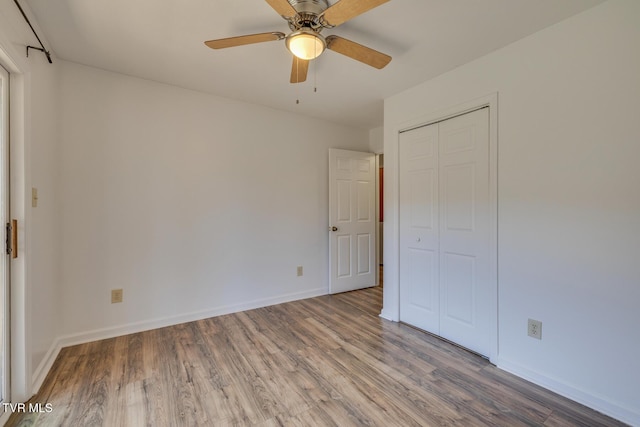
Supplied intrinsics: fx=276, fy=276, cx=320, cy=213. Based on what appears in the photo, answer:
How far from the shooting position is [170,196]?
9.04 feet

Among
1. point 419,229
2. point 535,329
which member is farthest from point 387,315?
point 535,329

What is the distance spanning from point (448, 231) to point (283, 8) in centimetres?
208

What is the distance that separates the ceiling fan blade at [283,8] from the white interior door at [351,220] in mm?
2294

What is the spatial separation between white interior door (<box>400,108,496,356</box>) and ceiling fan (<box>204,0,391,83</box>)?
1.05 meters

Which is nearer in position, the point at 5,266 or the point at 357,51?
the point at 5,266

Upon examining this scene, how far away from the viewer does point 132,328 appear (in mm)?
2572

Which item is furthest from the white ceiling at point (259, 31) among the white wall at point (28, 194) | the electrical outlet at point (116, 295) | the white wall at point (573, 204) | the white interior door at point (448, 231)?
the electrical outlet at point (116, 295)

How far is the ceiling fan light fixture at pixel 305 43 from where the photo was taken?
158 cm

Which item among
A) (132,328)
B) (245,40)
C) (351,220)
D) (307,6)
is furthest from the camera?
(351,220)

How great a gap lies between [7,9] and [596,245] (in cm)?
354

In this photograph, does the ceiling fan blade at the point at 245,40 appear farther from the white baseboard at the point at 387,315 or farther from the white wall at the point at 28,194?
the white baseboard at the point at 387,315

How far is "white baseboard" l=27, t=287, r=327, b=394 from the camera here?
6.25 ft

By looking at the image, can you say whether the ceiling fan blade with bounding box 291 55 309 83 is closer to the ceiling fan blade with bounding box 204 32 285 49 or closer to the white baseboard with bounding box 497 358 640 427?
the ceiling fan blade with bounding box 204 32 285 49

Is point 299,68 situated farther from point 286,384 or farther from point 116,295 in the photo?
point 116,295
